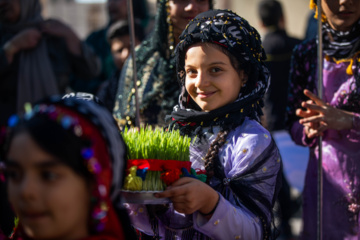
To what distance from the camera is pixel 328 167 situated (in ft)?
11.5

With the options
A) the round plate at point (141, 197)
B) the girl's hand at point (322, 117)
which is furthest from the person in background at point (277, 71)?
the round plate at point (141, 197)


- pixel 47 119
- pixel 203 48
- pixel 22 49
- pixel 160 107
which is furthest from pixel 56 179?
pixel 22 49

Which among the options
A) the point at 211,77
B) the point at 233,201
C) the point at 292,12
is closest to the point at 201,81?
the point at 211,77

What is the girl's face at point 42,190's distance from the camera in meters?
1.79

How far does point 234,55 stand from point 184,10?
1.09 metres

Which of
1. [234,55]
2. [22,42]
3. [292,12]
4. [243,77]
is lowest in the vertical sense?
[292,12]

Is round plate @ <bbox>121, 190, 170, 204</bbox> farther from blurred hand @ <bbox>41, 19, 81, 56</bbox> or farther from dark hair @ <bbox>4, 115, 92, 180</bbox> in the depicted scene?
blurred hand @ <bbox>41, 19, 81, 56</bbox>

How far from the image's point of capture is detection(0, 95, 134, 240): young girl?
1.80 metres

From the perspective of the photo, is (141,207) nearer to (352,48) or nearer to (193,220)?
(193,220)

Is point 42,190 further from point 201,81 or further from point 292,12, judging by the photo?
point 292,12

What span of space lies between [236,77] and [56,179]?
122cm

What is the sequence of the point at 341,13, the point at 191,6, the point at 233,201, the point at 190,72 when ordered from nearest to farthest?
the point at 233,201 < the point at 190,72 < the point at 341,13 < the point at 191,6

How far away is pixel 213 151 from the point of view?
8.70ft

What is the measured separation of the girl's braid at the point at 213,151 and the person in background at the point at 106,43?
3.72 metres
